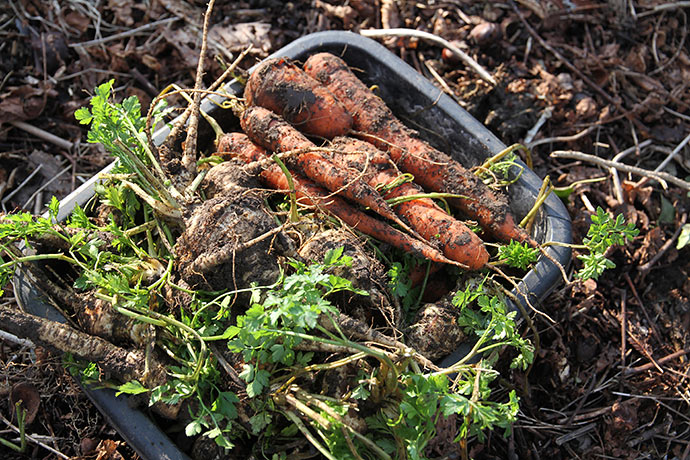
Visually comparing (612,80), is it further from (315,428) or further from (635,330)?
(315,428)

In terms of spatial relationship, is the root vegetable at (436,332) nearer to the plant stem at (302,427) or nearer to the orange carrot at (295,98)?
the plant stem at (302,427)

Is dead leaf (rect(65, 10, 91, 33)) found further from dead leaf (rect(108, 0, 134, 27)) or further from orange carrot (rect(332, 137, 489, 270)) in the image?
orange carrot (rect(332, 137, 489, 270))

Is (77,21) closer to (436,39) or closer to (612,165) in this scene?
(436,39)

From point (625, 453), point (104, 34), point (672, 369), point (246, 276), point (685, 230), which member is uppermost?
point (104, 34)

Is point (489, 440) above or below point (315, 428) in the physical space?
below

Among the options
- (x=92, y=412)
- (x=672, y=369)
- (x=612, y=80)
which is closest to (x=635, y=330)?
(x=672, y=369)

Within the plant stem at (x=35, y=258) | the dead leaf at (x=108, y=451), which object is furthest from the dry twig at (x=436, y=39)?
the dead leaf at (x=108, y=451)

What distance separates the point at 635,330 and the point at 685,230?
1.47ft

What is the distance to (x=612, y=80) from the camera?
2.71 metres

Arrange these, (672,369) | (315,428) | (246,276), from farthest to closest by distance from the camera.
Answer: (672,369)
(246,276)
(315,428)

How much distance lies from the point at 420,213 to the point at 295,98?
22.8 inches

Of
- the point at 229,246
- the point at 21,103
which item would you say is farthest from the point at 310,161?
the point at 21,103

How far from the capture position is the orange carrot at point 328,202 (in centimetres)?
185

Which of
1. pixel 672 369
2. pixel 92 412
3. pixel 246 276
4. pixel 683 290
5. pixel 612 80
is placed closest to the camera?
pixel 246 276
